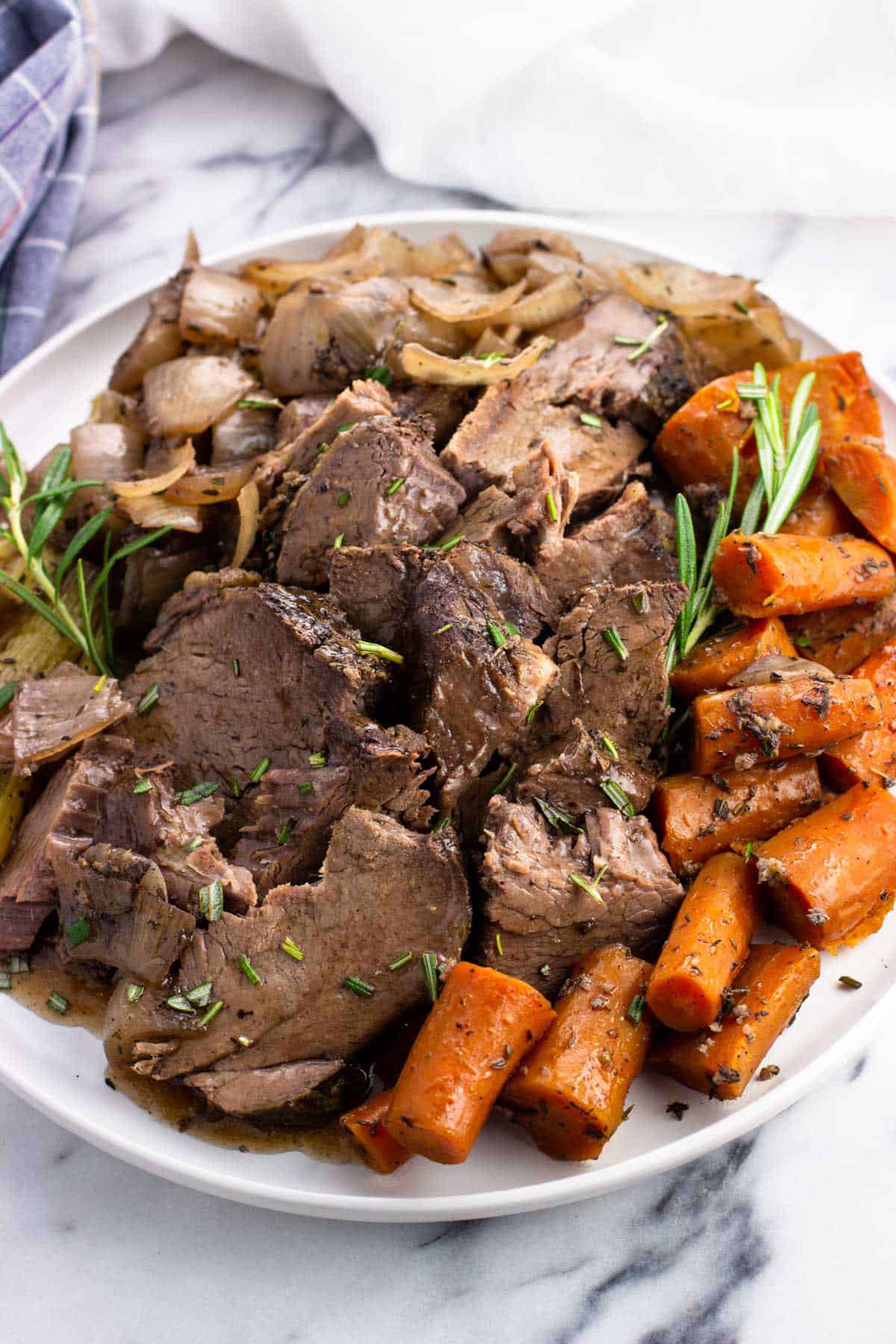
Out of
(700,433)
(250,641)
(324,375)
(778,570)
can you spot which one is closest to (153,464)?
(324,375)

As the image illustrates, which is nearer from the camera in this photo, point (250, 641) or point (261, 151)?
point (250, 641)

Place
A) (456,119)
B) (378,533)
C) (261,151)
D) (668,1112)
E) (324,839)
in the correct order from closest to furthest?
1. (668,1112)
2. (324,839)
3. (378,533)
4. (456,119)
5. (261,151)

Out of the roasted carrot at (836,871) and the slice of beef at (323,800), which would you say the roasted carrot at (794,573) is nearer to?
the roasted carrot at (836,871)

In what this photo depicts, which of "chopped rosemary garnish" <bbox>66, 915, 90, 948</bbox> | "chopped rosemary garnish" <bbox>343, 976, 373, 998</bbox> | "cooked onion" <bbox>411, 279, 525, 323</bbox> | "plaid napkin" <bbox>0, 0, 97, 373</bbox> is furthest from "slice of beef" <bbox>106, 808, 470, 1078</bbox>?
"plaid napkin" <bbox>0, 0, 97, 373</bbox>

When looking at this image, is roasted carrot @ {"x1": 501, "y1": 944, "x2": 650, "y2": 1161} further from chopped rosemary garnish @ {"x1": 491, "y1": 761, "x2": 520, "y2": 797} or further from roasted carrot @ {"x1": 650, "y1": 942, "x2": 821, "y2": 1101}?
chopped rosemary garnish @ {"x1": 491, "y1": 761, "x2": 520, "y2": 797}

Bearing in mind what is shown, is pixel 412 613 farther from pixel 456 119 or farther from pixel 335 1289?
pixel 456 119

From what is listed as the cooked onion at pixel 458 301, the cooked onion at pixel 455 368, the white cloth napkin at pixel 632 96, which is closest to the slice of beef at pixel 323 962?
the cooked onion at pixel 455 368
